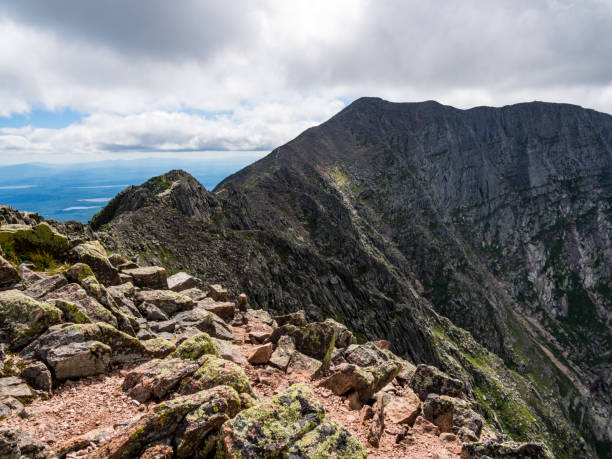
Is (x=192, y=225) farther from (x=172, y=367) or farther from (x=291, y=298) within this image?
(x=172, y=367)

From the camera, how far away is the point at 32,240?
19.5 metres

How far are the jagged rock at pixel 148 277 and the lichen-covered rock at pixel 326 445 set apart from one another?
719 inches

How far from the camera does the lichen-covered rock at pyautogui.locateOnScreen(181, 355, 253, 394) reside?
10688 millimetres

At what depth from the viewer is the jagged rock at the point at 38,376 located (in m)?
11.0

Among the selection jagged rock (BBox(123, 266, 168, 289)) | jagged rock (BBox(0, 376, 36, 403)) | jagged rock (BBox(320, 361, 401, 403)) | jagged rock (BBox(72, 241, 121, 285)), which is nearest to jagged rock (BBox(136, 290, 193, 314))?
jagged rock (BBox(72, 241, 121, 285))

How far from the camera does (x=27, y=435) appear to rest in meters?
8.18

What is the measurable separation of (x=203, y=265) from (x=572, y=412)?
161431 millimetres

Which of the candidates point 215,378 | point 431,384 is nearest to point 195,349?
point 215,378

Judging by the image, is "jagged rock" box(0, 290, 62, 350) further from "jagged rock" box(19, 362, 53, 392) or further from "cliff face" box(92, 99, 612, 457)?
"cliff face" box(92, 99, 612, 457)

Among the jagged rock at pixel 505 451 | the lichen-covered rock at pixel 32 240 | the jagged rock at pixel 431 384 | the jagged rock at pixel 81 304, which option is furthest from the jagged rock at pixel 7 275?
the jagged rock at pixel 505 451

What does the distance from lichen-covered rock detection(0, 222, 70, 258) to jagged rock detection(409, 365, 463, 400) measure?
21.9m

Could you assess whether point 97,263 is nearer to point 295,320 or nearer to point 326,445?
point 295,320

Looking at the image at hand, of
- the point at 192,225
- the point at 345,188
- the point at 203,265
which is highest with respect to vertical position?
the point at 345,188

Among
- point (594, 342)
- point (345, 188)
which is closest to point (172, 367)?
point (345, 188)
